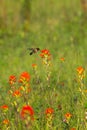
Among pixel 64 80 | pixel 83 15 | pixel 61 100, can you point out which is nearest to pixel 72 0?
pixel 83 15

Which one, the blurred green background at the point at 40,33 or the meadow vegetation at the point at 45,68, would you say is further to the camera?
the blurred green background at the point at 40,33

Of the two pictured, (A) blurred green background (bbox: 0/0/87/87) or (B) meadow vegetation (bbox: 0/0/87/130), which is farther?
(A) blurred green background (bbox: 0/0/87/87)

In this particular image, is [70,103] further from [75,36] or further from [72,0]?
[72,0]

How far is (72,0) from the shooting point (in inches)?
560

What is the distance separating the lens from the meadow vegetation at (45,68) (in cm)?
336

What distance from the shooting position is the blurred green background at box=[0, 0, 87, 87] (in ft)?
23.1

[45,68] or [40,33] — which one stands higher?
[40,33]

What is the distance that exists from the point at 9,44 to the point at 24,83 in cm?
625

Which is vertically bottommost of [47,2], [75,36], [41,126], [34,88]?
[41,126]

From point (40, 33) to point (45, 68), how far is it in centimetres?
603

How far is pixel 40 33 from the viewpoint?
9.78 metres

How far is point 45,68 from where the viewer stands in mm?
3805

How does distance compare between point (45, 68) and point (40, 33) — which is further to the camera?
point (40, 33)

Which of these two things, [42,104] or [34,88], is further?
[34,88]
